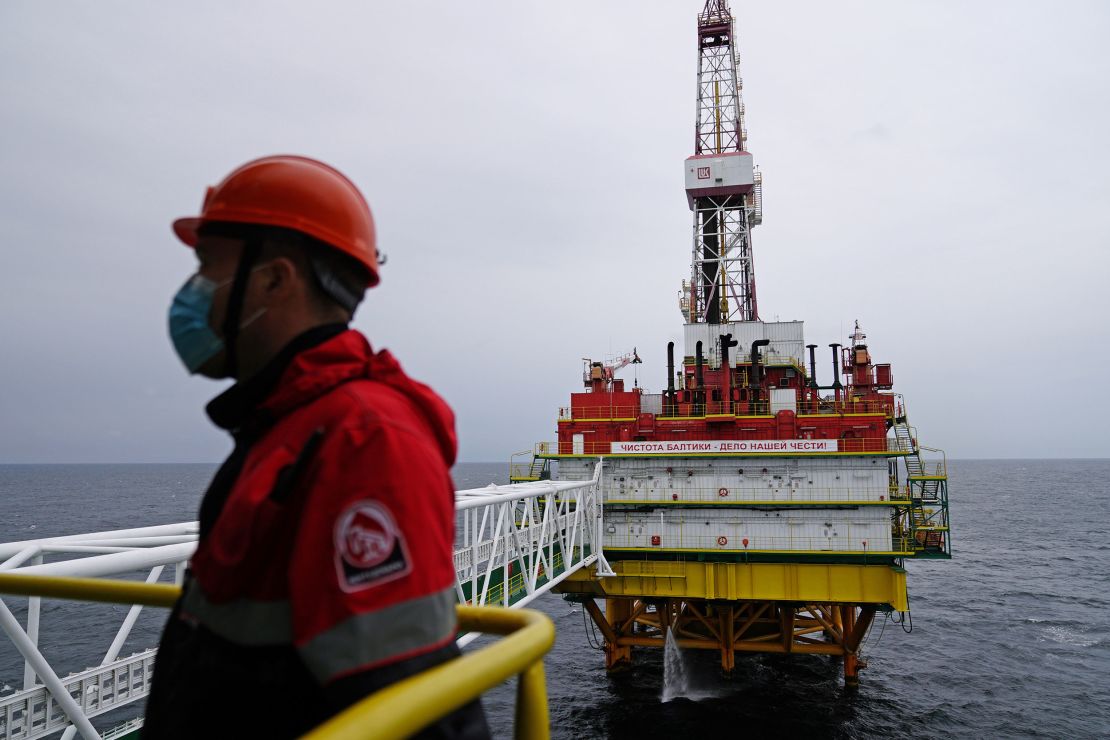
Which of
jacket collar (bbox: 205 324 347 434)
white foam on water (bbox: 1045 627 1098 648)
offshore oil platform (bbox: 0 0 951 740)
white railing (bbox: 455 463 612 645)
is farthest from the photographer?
white foam on water (bbox: 1045 627 1098 648)

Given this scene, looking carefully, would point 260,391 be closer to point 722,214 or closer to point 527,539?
point 527,539

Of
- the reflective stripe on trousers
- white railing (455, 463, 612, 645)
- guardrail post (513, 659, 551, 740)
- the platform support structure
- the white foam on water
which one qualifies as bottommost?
the white foam on water

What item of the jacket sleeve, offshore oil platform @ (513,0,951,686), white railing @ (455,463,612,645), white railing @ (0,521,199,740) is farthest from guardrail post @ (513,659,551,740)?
offshore oil platform @ (513,0,951,686)

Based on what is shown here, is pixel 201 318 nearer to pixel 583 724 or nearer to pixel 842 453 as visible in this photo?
pixel 842 453

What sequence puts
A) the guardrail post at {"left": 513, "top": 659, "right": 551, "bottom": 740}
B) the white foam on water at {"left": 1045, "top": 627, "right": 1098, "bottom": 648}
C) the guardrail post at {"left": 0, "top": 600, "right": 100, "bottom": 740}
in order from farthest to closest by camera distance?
the white foam on water at {"left": 1045, "top": 627, "right": 1098, "bottom": 648} → the guardrail post at {"left": 0, "top": 600, "right": 100, "bottom": 740} → the guardrail post at {"left": 513, "top": 659, "right": 551, "bottom": 740}

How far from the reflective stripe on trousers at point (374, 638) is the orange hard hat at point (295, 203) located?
1.04 meters

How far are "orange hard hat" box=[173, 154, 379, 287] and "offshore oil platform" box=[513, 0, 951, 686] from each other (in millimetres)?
21412

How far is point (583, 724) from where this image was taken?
2403 centimetres

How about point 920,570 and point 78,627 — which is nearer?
point 78,627

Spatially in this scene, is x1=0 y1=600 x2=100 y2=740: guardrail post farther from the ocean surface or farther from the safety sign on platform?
the safety sign on platform

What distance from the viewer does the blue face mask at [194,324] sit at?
1988 mm

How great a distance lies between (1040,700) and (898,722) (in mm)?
7908

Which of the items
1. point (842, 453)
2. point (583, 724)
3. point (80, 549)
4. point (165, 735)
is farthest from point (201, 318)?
point (583, 724)

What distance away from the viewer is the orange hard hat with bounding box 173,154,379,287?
191 cm
